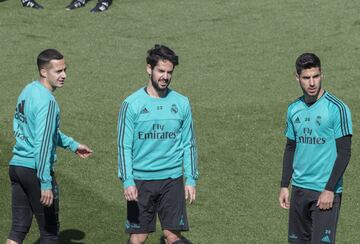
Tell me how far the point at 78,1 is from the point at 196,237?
11.4 metres

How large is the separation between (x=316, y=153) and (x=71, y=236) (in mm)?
3813

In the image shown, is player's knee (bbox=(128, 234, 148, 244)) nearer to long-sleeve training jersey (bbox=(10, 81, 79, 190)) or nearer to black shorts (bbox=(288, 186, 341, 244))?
long-sleeve training jersey (bbox=(10, 81, 79, 190))

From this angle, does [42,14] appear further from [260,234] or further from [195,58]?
[260,234]

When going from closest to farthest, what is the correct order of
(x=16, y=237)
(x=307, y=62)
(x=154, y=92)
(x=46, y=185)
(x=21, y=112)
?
(x=307, y=62)
(x=46, y=185)
(x=21, y=112)
(x=154, y=92)
(x=16, y=237)

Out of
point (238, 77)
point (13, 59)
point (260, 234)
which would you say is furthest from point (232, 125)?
point (13, 59)

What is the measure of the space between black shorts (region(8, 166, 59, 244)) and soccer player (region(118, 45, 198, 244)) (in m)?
0.77

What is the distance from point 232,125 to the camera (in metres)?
16.2

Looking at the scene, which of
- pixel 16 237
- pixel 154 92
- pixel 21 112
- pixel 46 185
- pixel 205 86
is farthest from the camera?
pixel 205 86

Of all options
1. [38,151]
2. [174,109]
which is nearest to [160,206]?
[174,109]

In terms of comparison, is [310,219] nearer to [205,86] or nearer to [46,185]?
[46,185]

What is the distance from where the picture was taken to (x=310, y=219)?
985 centimetres

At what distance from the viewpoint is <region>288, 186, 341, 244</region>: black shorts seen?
31.4 feet

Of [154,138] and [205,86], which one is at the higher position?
[205,86]

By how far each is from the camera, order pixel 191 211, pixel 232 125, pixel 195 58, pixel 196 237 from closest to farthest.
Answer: pixel 196 237, pixel 191 211, pixel 232 125, pixel 195 58
